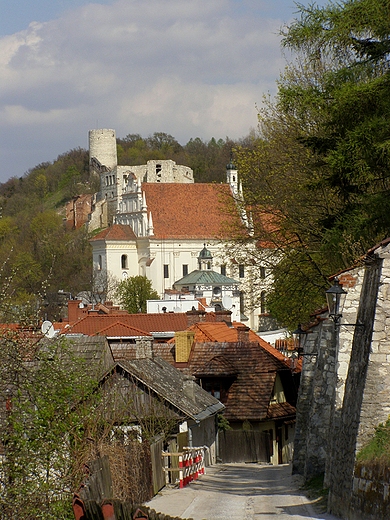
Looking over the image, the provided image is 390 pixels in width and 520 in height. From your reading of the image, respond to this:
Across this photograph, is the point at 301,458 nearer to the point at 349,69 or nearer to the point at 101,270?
the point at 349,69

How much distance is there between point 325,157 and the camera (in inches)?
810

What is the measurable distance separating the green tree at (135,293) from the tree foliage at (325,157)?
221 ft

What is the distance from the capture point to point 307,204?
28578 millimetres

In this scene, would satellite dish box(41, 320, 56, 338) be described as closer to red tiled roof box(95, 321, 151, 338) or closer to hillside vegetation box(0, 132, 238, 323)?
red tiled roof box(95, 321, 151, 338)

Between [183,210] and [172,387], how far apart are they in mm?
97755

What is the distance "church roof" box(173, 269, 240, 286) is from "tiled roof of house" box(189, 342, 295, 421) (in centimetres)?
6761

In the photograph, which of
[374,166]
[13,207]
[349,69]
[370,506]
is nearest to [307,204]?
[349,69]

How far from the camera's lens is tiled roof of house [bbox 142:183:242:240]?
121 metres

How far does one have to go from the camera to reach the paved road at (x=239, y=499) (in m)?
16.3

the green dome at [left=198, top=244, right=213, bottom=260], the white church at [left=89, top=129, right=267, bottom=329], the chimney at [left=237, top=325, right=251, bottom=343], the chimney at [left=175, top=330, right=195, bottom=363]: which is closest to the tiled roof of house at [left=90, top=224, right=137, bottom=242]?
the white church at [left=89, top=129, right=267, bottom=329]

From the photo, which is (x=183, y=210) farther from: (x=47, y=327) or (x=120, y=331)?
(x=47, y=327)

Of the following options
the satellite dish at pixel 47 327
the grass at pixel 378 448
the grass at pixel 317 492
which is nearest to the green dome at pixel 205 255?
the satellite dish at pixel 47 327

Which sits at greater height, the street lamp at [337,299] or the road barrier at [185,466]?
the street lamp at [337,299]

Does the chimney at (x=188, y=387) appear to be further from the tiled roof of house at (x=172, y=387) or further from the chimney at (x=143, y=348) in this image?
the chimney at (x=143, y=348)
